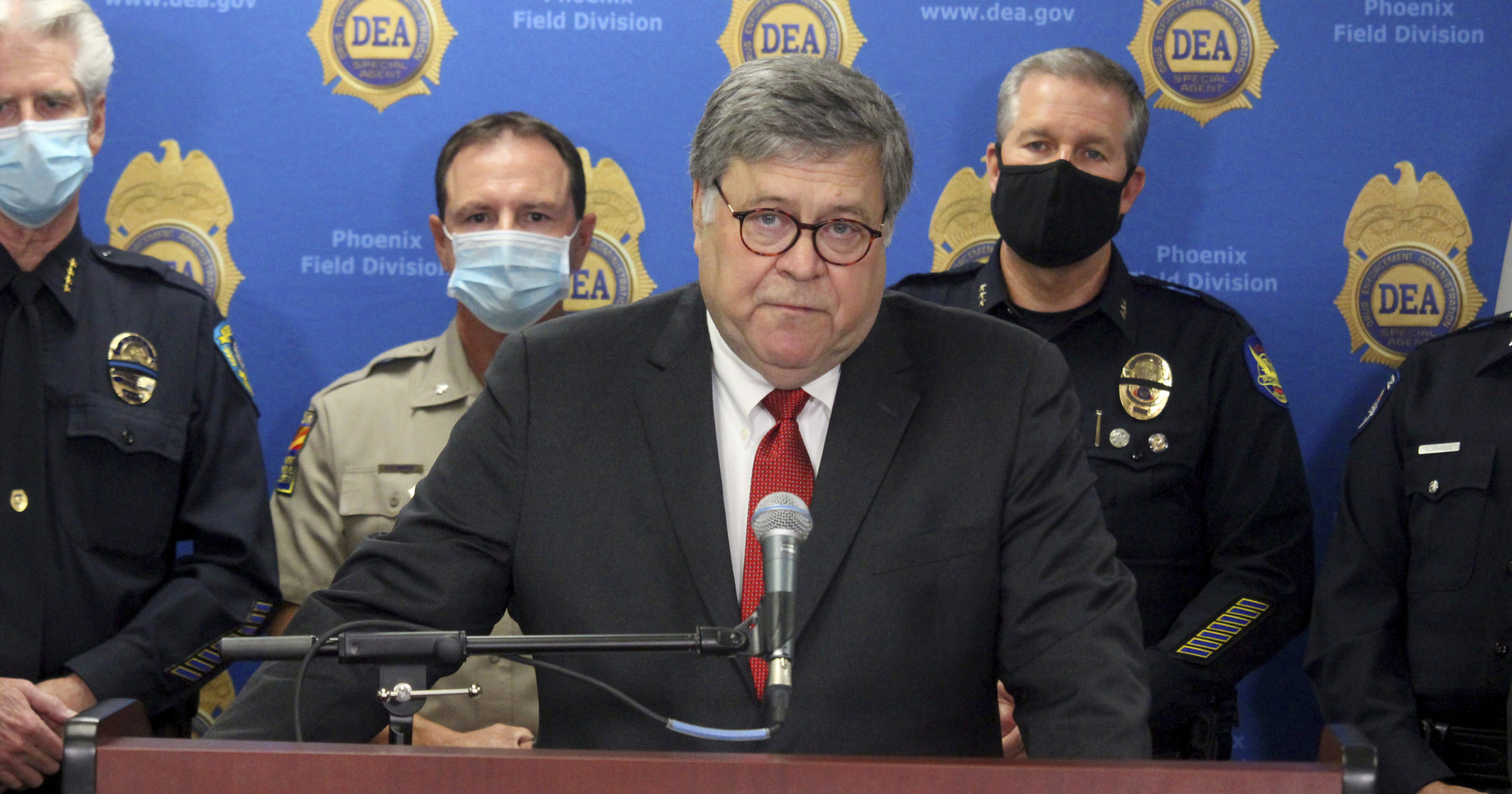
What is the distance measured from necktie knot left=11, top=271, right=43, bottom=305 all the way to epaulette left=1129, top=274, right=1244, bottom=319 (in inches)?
93.0

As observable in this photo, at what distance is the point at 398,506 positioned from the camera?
3.04 m

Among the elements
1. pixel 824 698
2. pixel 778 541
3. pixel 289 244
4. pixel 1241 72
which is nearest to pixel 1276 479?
pixel 1241 72

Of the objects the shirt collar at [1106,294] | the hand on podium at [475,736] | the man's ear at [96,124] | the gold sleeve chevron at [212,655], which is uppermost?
the man's ear at [96,124]

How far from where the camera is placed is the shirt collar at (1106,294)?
123 inches

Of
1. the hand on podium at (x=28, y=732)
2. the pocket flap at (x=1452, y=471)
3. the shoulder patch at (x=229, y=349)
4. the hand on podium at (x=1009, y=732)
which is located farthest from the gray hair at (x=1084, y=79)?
the hand on podium at (x=28, y=732)

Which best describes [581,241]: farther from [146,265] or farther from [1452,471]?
[1452,471]

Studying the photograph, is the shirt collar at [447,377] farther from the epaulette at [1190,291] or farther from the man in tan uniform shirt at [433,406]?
the epaulette at [1190,291]

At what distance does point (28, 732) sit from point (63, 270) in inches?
37.9

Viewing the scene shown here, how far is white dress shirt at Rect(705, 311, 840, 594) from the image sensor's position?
192 centimetres

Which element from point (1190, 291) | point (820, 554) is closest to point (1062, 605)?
point (820, 554)

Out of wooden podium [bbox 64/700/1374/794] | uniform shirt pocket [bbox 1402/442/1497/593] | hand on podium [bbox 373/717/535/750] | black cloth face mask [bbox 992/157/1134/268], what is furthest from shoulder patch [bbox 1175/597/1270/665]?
wooden podium [bbox 64/700/1374/794]

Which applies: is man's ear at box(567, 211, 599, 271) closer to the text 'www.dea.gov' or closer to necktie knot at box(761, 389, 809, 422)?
the text 'www.dea.gov'

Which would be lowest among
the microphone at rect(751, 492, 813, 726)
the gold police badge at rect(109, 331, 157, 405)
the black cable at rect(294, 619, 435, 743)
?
the black cable at rect(294, 619, 435, 743)

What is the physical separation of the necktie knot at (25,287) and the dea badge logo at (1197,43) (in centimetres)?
254
